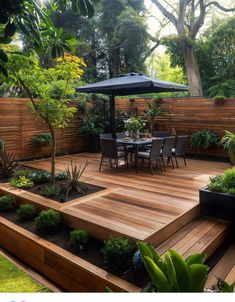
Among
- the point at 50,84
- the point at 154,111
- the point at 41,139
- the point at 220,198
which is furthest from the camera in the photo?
the point at 154,111

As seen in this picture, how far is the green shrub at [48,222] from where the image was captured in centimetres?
354

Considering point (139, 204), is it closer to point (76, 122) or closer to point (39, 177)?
point (39, 177)

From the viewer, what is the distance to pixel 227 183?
390 centimetres

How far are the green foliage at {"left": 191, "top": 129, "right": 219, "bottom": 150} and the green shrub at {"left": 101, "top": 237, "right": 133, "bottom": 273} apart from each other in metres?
5.44

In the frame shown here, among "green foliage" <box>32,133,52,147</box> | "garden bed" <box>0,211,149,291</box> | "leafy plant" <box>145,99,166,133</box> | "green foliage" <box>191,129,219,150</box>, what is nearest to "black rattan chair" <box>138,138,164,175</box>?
"green foliage" <box>191,129,219,150</box>

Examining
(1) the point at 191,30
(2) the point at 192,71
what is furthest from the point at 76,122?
(1) the point at 191,30

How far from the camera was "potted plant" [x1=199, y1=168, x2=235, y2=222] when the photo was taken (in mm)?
3703

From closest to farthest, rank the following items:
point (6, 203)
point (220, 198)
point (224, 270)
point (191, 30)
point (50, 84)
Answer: point (224, 270) < point (220, 198) < point (6, 203) < point (50, 84) < point (191, 30)

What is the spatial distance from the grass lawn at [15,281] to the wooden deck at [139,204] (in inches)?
33.4

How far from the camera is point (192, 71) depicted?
45.0ft

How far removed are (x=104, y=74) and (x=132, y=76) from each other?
10901mm

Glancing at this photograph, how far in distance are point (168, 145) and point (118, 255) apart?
3709 mm

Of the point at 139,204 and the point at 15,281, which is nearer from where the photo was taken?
the point at 15,281

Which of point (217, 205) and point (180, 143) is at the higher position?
point (180, 143)
